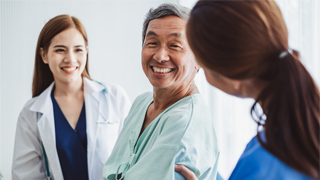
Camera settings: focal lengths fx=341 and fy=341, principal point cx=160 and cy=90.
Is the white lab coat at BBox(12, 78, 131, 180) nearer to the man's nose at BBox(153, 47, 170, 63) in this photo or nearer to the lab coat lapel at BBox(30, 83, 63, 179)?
the lab coat lapel at BBox(30, 83, 63, 179)

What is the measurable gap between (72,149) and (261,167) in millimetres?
1353

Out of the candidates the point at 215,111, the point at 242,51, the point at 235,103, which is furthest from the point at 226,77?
the point at 215,111

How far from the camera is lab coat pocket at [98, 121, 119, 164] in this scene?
184cm

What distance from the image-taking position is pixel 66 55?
1876mm

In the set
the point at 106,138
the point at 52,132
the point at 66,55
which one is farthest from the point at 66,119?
the point at 66,55

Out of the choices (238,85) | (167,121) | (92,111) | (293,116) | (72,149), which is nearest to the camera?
(293,116)

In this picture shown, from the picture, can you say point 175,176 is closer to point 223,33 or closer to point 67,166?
point 223,33

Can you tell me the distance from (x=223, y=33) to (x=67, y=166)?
138 centimetres

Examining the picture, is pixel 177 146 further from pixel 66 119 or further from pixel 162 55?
pixel 66 119

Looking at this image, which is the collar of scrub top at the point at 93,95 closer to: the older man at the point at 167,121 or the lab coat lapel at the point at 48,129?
the lab coat lapel at the point at 48,129

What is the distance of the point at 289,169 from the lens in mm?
627

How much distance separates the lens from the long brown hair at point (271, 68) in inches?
24.0

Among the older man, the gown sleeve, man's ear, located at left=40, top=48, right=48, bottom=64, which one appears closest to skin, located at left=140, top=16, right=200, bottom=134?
the older man

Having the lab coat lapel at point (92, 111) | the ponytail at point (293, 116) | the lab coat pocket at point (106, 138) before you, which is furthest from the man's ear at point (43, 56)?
the ponytail at point (293, 116)
